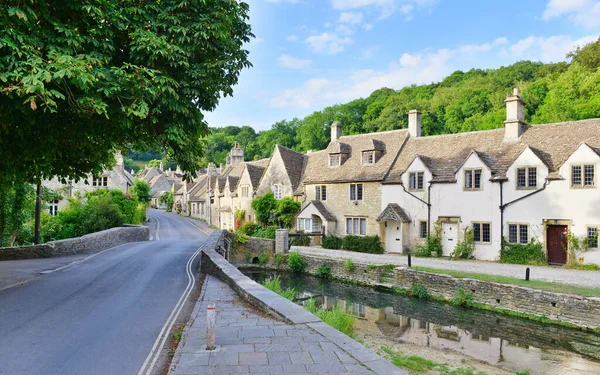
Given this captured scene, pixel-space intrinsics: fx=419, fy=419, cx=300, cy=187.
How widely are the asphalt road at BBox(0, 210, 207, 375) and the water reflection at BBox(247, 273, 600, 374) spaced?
953 cm

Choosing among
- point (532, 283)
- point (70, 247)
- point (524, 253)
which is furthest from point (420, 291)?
point (70, 247)

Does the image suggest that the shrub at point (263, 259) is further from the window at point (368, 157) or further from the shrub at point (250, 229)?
the window at point (368, 157)

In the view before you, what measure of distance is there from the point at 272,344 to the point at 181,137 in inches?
240

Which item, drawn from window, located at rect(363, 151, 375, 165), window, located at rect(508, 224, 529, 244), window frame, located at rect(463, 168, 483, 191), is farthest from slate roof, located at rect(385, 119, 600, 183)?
window, located at rect(508, 224, 529, 244)

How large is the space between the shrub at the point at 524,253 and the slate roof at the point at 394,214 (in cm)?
720

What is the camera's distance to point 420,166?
31750 millimetres

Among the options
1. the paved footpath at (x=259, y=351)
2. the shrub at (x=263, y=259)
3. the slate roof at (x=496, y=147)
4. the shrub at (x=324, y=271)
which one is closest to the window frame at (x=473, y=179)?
the slate roof at (x=496, y=147)

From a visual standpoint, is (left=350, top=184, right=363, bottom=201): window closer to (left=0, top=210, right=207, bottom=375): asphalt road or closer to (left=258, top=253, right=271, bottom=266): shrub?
(left=258, top=253, right=271, bottom=266): shrub

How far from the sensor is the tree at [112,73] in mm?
8492

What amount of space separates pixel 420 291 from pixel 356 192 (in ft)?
45.5

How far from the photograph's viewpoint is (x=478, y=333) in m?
17.8

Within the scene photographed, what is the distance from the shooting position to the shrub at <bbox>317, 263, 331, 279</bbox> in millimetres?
29172

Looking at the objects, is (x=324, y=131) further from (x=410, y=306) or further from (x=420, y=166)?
(x=410, y=306)

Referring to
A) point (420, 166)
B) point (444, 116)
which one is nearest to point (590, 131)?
point (420, 166)
